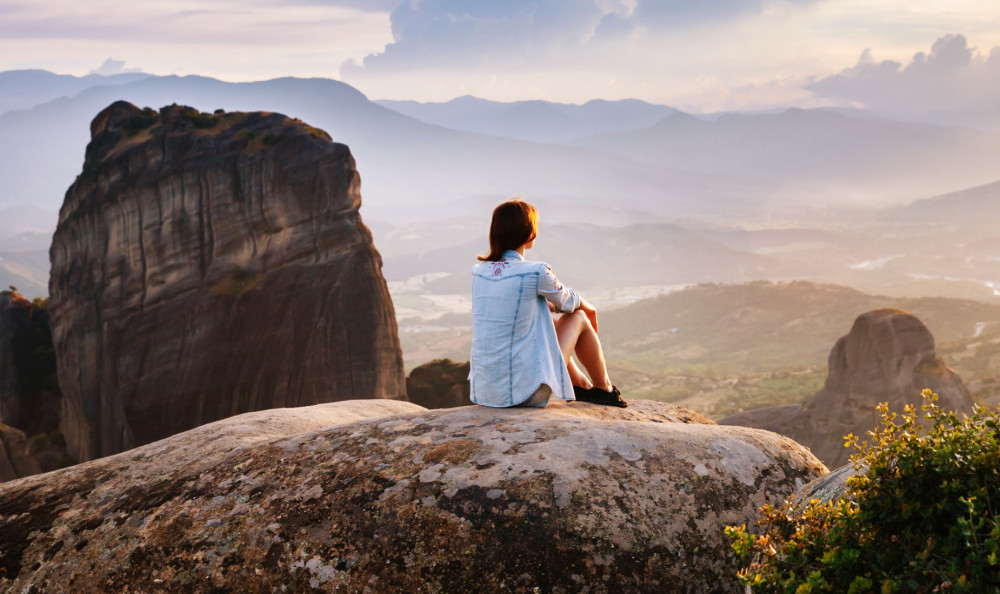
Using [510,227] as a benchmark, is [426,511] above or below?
below

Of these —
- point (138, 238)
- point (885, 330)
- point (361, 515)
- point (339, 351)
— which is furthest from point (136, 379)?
point (885, 330)

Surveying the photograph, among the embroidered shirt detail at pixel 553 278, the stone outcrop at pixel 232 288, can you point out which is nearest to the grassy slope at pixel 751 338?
the stone outcrop at pixel 232 288

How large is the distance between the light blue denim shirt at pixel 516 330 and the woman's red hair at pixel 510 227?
107mm

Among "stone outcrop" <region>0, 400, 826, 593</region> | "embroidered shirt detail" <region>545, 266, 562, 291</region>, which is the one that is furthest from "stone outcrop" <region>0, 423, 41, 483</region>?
"embroidered shirt detail" <region>545, 266, 562, 291</region>

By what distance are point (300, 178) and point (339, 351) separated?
9792 millimetres

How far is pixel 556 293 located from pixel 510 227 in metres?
0.94

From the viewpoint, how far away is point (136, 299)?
35312 millimetres

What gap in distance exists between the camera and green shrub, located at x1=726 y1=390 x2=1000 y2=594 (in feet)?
9.89

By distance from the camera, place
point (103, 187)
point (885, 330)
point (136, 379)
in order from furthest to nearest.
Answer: point (885, 330)
point (103, 187)
point (136, 379)

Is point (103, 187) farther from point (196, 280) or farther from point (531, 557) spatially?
point (531, 557)

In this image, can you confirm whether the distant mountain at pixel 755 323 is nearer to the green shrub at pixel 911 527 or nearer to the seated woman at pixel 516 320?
the seated woman at pixel 516 320

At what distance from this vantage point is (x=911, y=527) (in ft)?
11.1

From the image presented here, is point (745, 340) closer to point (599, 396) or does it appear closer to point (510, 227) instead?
point (599, 396)

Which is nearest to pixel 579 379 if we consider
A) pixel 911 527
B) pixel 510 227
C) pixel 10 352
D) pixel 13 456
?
pixel 510 227
